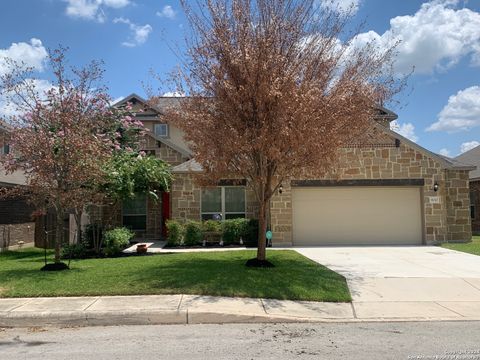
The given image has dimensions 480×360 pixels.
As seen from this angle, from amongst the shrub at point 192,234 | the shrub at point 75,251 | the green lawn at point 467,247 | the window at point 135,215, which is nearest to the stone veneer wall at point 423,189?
the green lawn at point 467,247

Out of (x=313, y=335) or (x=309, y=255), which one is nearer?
(x=313, y=335)

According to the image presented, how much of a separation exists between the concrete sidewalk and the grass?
1.21ft

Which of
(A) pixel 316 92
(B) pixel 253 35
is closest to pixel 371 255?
(A) pixel 316 92

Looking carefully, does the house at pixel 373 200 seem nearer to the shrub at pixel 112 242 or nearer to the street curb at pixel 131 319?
the shrub at pixel 112 242

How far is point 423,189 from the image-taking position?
18.7 metres

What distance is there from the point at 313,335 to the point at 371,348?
0.97m

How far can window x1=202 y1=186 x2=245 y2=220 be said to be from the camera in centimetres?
1903

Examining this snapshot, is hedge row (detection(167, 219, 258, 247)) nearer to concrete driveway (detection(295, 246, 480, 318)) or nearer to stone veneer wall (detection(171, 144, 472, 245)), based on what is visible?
stone veneer wall (detection(171, 144, 472, 245))

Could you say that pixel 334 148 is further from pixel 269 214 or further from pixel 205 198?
pixel 205 198

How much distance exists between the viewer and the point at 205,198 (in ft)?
62.5

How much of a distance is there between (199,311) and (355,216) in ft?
40.5

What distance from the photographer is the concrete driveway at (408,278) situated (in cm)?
862

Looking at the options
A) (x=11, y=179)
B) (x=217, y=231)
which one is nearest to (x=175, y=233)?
(x=217, y=231)

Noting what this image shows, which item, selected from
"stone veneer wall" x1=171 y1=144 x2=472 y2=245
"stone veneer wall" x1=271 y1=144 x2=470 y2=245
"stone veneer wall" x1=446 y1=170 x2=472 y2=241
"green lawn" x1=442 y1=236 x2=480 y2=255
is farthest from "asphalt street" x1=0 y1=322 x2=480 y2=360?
"stone veneer wall" x1=446 y1=170 x2=472 y2=241
